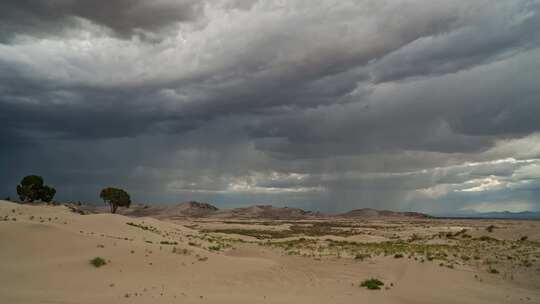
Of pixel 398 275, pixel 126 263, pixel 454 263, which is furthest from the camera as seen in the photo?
pixel 454 263

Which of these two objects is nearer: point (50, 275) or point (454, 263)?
point (50, 275)

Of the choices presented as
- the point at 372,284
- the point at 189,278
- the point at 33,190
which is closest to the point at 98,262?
the point at 189,278

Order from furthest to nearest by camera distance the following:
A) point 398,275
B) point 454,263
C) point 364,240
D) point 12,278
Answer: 1. point 364,240
2. point 454,263
3. point 398,275
4. point 12,278

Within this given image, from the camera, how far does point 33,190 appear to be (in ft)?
273

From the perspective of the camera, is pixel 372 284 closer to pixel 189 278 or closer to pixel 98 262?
pixel 189 278

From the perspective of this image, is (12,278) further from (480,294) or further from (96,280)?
(480,294)

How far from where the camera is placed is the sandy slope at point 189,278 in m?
17.8

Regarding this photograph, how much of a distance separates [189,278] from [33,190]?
240ft

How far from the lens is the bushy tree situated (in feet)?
270

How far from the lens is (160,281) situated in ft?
67.7

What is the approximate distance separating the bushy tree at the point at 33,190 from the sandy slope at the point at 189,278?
6158 centimetres

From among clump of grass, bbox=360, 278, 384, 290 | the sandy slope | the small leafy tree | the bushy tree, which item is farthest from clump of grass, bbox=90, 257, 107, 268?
the small leafy tree

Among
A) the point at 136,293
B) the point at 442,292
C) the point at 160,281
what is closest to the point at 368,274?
the point at 442,292

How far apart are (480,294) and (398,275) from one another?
5.90 m
